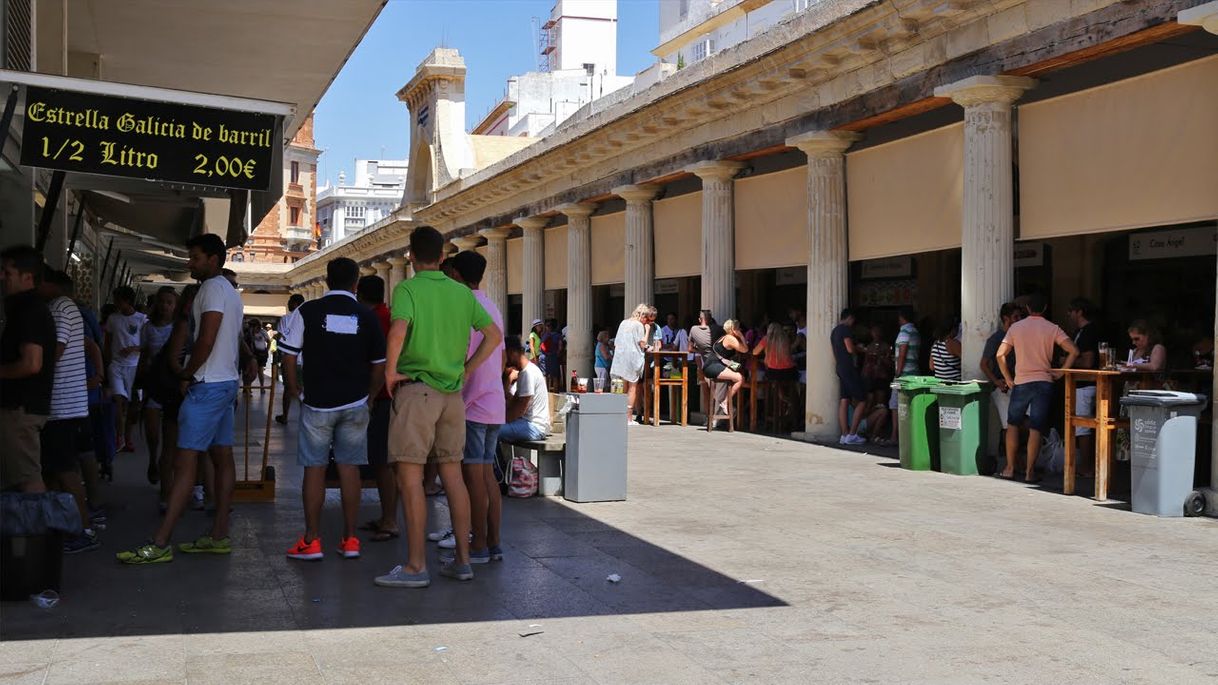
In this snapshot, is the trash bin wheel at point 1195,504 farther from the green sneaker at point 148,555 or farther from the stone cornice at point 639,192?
the stone cornice at point 639,192

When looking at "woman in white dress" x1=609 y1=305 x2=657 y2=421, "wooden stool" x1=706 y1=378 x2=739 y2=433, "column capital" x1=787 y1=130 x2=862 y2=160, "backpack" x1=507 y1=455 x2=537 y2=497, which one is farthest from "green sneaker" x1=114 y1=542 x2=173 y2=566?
"woman in white dress" x1=609 y1=305 x2=657 y2=421

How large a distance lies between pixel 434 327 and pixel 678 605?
1853 millimetres

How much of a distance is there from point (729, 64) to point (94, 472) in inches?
418

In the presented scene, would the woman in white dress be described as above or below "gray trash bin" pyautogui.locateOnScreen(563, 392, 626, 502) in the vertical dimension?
above

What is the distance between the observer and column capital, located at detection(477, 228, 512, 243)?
28844 millimetres

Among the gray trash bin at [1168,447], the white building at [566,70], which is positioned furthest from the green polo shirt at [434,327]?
the white building at [566,70]

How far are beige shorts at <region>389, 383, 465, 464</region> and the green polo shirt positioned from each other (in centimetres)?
7

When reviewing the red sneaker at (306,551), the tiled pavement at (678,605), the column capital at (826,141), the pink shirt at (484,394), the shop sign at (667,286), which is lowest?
the tiled pavement at (678,605)

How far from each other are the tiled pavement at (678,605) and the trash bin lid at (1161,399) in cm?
85

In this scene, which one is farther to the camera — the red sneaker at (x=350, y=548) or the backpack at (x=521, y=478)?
the backpack at (x=521, y=478)

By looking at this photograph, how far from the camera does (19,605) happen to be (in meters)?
5.82

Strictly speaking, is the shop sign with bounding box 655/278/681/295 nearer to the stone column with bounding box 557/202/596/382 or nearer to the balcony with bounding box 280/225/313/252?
the stone column with bounding box 557/202/596/382

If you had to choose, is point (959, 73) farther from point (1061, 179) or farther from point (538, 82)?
point (538, 82)

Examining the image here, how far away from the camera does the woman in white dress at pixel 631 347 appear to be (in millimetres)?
18266
